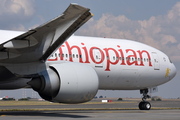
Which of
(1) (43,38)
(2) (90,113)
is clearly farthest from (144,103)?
(1) (43,38)

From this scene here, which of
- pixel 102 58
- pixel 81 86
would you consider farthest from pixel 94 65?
pixel 81 86

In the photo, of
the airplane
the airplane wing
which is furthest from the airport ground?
the airplane wing

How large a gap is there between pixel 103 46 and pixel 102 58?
97 centimetres

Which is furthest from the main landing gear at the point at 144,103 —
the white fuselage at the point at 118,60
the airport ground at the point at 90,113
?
the white fuselage at the point at 118,60

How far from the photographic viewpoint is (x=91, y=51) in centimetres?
1756

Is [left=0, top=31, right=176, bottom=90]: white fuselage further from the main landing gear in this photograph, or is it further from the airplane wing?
the airplane wing

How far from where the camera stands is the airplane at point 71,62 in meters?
11.6

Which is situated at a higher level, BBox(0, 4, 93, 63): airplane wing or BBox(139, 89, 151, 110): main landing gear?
BBox(0, 4, 93, 63): airplane wing

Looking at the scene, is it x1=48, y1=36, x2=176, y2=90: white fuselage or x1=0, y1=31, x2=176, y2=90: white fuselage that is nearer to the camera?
x1=0, y1=31, x2=176, y2=90: white fuselage

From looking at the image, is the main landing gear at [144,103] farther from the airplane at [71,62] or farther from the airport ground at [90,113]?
the airplane at [71,62]

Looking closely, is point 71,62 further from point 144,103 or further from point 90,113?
point 144,103

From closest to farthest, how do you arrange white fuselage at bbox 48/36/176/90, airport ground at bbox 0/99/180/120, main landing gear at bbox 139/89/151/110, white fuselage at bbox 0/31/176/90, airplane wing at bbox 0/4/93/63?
1. airplane wing at bbox 0/4/93/63
2. airport ground at bbox 0/99/180/120
3. white fuselage at bbox 0/31/176/90
4. white fuselage at bbox 48/36/176/90
5. main landing gear at bbox 139/89/151/110

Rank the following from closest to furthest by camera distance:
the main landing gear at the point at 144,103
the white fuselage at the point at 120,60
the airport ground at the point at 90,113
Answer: the airport ground at the point at 90,113
the white fuselage at the point at 120,60
the main landing gear at the point at 144,103

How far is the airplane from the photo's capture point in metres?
11.6
